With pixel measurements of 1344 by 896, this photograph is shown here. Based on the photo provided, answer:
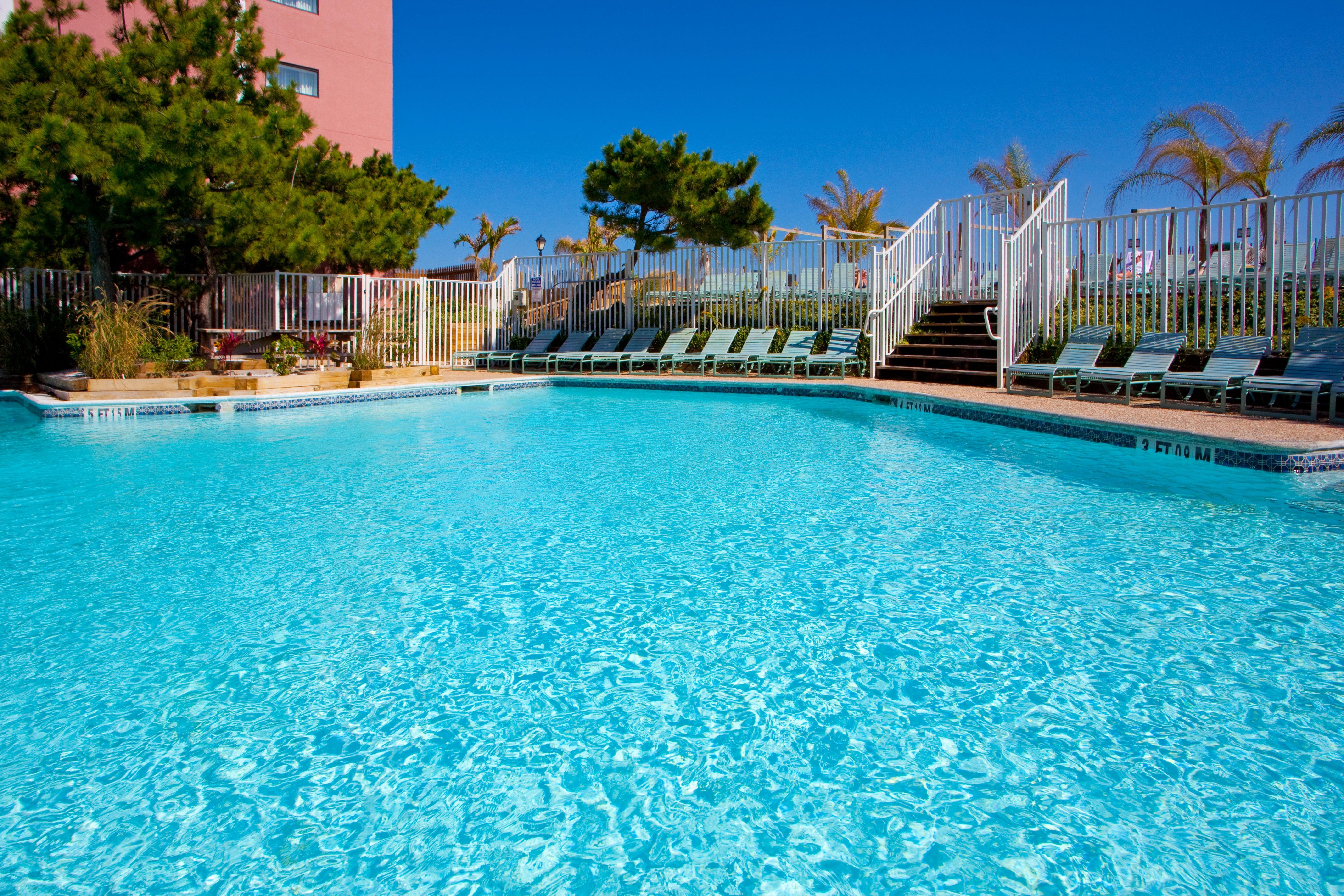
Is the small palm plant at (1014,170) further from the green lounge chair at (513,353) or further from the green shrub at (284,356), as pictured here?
the green shrub at (284,356)

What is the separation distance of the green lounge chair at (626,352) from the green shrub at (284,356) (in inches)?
207

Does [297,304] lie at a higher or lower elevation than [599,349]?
higher

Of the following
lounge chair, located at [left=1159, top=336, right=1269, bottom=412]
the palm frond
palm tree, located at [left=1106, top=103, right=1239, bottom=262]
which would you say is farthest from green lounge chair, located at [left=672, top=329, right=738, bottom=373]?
palm tree, located at [left=1106, top=103, right=1239, bottom=262]

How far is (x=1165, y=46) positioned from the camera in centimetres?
1852

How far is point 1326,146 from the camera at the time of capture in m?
14.8

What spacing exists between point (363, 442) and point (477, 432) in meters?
1.32

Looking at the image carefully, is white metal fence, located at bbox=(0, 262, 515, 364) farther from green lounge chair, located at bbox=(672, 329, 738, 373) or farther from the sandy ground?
the sandy ground

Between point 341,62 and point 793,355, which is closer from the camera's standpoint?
point 793,355

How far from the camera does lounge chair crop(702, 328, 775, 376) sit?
14656mm

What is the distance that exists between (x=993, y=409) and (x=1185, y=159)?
46.8ft

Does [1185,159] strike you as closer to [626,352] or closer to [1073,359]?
[1073,359]

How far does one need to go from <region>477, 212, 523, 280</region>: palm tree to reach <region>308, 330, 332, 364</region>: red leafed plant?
25.9 meters

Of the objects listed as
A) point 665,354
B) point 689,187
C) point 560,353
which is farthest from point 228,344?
point 689,187

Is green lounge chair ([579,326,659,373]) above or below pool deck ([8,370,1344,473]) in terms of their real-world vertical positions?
above
